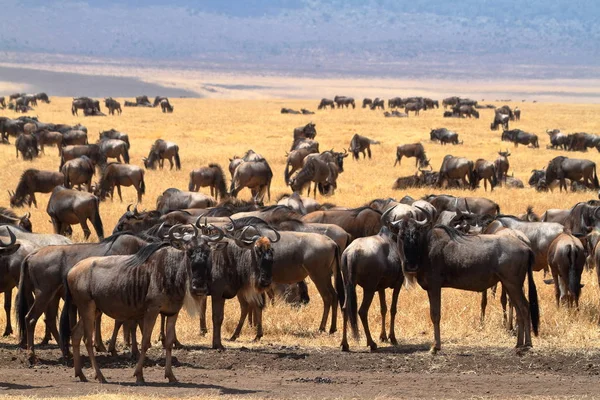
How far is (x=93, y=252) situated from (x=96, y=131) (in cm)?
3845

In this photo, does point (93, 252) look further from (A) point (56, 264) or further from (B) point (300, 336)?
(B) point (300, 336)

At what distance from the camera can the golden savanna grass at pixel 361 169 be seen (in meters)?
11.8

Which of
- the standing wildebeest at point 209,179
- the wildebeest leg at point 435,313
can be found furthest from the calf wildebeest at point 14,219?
the standing wildebeest at point 209,179

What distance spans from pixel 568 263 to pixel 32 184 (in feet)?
45.8

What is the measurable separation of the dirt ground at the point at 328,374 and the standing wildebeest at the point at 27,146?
928 inches

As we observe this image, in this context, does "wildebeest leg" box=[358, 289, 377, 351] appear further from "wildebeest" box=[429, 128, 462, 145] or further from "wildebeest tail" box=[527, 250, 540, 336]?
"wildebeest" box=[429, 128, 462, 145]

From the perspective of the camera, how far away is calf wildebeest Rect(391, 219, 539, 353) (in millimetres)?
10562

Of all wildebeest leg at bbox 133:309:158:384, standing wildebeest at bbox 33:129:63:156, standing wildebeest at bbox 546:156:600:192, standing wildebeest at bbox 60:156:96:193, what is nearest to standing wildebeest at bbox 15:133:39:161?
standing wildebeest at bbox 33:129:63:156

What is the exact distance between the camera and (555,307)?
1254cm

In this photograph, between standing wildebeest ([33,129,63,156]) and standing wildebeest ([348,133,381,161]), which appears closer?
standing wildebeest ([348,133,381,161])

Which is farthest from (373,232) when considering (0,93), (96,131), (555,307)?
(0,93)

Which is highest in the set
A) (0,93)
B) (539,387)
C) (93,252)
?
(93,252)

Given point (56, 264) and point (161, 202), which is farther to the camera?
point (161, 202)

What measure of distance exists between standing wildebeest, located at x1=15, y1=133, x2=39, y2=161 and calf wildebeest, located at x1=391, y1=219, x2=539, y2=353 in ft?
81.9
